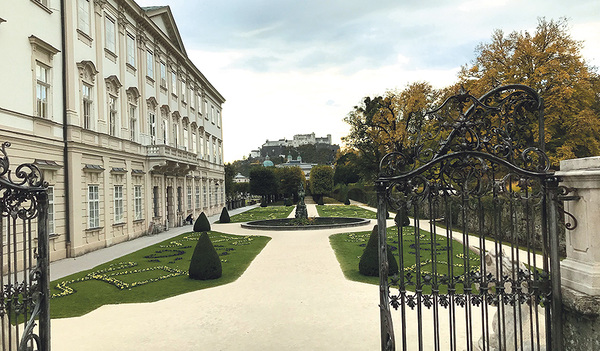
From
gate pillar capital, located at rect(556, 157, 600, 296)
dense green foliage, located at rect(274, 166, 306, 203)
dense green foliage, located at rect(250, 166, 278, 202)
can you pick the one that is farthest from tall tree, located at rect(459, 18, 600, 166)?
dense green foliage, located at rect(274, 166, 306, 203)

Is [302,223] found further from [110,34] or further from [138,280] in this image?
[110,34]

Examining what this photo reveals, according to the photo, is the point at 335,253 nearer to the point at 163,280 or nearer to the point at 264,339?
the point at 163,280

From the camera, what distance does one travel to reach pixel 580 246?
3488 millimetres

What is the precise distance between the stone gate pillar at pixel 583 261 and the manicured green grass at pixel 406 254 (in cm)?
420

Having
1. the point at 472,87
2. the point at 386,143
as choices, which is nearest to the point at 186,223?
the point at 386,143

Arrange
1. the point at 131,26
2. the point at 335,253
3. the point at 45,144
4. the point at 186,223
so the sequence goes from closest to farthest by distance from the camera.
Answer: the point at 45,144, the point at 335,253, the point at 131,26, the point at 186,223

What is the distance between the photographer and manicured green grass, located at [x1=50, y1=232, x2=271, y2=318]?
29.0ft

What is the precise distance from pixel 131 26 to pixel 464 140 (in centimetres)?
2164

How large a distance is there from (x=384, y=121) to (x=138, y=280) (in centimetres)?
2709

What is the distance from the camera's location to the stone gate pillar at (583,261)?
3.35 m

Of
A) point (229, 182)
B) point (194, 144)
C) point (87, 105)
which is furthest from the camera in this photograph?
point (229, 182)

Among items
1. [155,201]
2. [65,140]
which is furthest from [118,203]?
[155,201]

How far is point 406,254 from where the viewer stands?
14172 millimetres

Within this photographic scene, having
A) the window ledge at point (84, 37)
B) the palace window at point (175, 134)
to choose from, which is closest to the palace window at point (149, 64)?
the palace window at point (175, 134)
